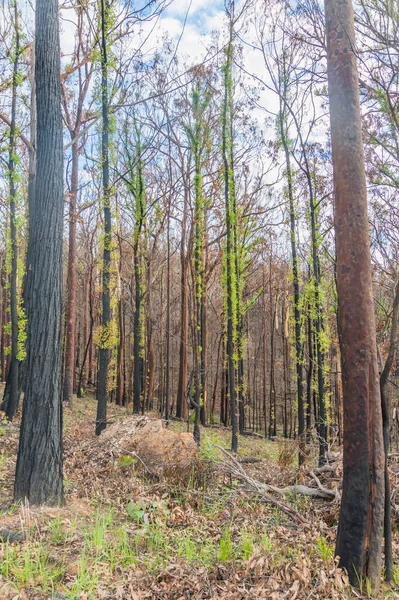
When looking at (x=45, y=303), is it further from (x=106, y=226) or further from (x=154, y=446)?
(x=106, y=226)

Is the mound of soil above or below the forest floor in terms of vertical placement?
above

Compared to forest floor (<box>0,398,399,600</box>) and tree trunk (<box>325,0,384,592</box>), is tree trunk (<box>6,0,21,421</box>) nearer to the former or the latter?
forest floor (<box>0,398,399,600</box>)

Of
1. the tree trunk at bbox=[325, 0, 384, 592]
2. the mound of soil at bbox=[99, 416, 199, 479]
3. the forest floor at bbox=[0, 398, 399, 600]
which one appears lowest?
the forest floor at bbox=[0, 398, 399, 600]

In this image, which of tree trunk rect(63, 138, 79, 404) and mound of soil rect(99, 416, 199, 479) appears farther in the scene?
tree trunk rect(63, 138, 79, 404)

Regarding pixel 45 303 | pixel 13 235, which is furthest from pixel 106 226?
pixel 45 303

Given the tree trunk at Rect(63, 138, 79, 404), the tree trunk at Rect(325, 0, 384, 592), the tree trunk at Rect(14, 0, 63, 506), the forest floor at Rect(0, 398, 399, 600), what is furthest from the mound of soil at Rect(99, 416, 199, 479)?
the tree trunk at Rect(63, 138, 79, 404)

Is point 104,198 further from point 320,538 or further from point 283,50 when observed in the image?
point 320,538

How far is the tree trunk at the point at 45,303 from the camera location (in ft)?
14.4

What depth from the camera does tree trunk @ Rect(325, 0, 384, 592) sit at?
3.22m

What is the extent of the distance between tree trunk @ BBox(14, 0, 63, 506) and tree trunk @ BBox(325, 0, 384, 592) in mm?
3082

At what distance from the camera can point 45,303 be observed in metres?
4.68

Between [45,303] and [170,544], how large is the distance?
288 cm

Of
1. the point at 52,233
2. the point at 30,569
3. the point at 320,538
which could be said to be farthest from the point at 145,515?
the point at 52,233

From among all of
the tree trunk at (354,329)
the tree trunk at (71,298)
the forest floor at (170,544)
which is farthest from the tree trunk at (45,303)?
the tree trunk at (71,298)
